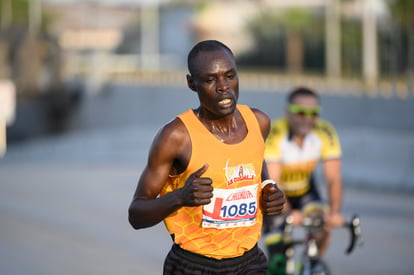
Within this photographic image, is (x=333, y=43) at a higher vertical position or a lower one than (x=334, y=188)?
lower

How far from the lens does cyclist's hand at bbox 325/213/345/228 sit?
24.6 feet

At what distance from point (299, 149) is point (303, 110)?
0.31m

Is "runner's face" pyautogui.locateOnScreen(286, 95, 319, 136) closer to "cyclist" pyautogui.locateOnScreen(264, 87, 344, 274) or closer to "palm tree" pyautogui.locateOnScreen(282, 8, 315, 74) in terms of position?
"cyclist" pyautogui.locateOnScreen(264, 87, 344, 274)

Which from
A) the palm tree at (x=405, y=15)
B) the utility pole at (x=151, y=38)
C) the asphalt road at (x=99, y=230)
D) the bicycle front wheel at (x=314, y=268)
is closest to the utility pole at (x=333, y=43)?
the palm tree at (x=405, y=15)

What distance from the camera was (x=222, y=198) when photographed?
4871 mm

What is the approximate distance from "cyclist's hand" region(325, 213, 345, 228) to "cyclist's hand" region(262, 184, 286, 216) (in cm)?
262

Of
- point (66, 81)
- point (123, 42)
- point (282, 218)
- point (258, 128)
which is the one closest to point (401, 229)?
point (282, 218)

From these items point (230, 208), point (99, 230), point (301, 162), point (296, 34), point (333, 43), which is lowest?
point (99, 230)

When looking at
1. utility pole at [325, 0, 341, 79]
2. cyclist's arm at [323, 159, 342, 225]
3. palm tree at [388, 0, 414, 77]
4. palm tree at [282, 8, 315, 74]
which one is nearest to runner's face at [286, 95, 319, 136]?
cyclist's arm at [323, 159, 342, 225]

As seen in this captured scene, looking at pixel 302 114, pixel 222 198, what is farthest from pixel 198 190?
pixel 302 114

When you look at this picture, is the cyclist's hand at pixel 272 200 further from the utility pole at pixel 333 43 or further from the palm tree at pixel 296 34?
the palm tree at pixel 296 34

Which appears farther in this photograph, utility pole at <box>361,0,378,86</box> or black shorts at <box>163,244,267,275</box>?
utility pole at <box>361,0,378,86</box>

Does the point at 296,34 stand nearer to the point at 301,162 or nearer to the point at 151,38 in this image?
the point at 151,38

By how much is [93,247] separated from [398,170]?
6.56 metres
